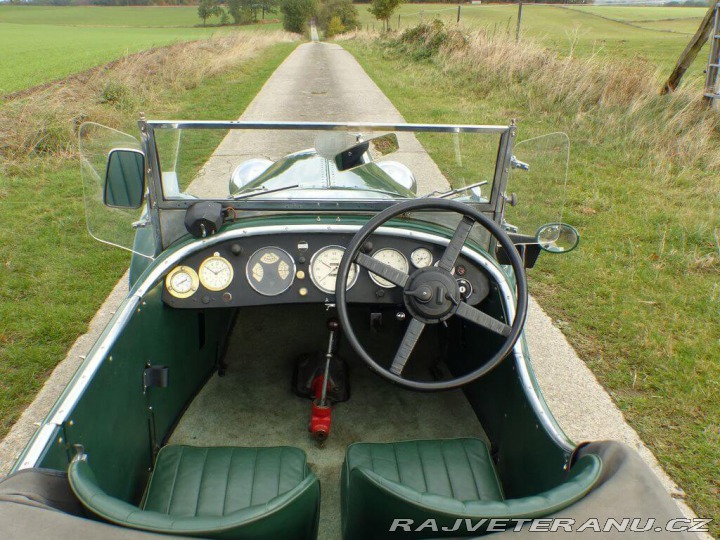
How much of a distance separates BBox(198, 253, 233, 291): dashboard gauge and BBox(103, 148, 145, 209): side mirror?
463 millimetres

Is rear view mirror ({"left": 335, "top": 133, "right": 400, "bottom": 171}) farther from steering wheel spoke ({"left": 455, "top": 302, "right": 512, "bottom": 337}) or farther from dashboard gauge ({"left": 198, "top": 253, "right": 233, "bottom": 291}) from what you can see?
steering wheel spoke ({"left": 455, "top": 302, "right": 512, "bottom": 337})

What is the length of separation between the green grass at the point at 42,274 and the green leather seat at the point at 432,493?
236 centimetres

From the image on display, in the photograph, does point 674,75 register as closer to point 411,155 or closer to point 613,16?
point 411,155

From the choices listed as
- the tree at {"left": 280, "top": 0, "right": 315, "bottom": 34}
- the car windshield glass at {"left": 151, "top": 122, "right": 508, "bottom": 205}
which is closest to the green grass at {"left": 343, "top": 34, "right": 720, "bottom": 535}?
the car windshield glass at {"left": 151, "top": 122, "right": 508, "bottom": 205}

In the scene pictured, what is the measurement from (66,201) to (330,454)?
214 inches

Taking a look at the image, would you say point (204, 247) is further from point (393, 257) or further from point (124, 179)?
point (393, 257)

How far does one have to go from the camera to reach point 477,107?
34.6 feet

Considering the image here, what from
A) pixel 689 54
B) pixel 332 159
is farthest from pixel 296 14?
pixel 332 159

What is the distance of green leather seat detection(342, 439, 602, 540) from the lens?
151 cm

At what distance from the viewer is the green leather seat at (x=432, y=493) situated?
1.51 m

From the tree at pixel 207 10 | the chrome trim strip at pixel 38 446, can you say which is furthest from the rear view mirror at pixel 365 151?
the tree at pixel 207 10

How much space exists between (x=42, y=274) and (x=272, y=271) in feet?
11.6

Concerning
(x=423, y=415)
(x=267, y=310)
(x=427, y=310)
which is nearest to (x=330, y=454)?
(x=423, y=415)

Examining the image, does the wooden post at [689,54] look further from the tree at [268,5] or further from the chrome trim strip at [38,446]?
the tree at [268,5]
